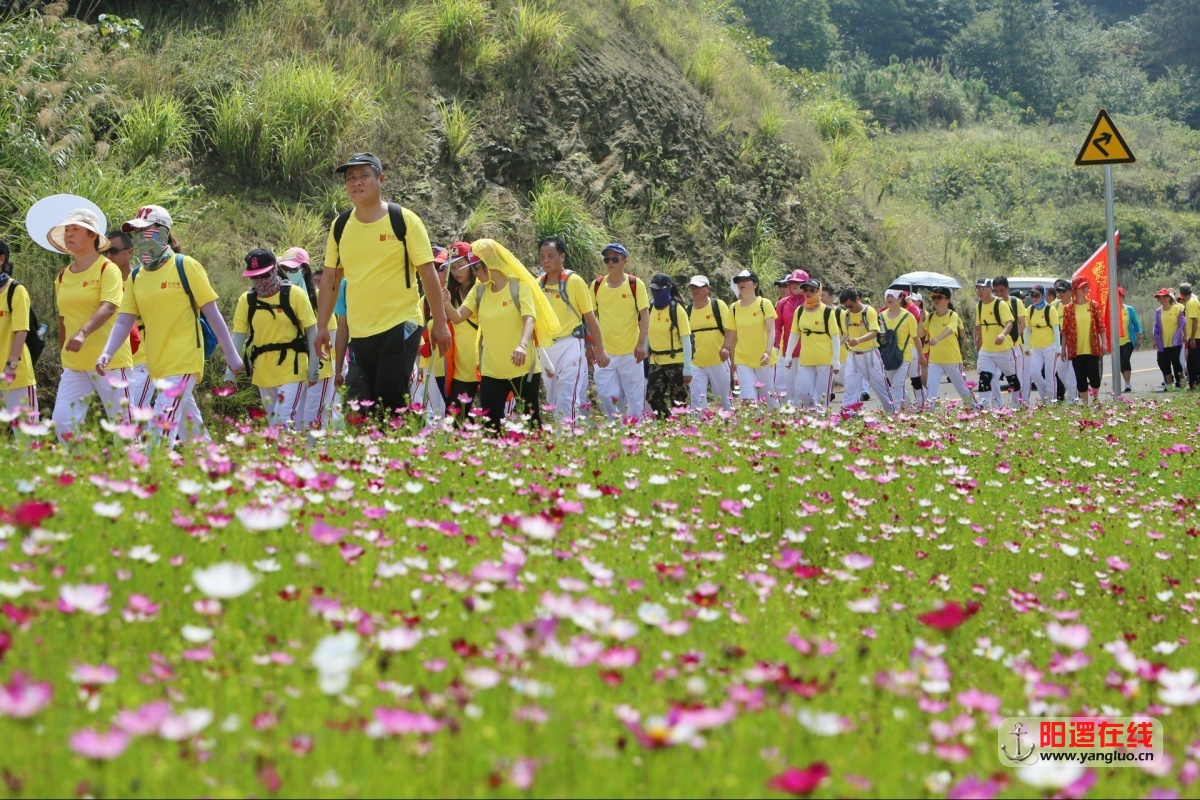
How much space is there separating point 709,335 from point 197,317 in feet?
22.1

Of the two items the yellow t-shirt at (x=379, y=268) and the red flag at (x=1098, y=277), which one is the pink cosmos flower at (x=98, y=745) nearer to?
the yellow t-shirt at (x=379, y=268)

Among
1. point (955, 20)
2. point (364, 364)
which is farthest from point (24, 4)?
point (955, 20)

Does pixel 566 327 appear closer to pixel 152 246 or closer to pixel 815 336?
pixel 152 246

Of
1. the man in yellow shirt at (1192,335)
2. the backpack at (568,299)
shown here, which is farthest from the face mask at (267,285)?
the man in yellow shirt at (1192,335)

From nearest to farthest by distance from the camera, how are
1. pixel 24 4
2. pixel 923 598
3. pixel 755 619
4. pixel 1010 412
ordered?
pixel 755 619 → pixel 923 598 → pixel 1010 412 → pixel 24 4

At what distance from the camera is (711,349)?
1430 cm

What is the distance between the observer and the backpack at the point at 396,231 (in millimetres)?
8047

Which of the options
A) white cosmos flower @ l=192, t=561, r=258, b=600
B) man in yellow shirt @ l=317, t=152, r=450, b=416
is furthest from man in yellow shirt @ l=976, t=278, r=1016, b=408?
white cosmos flower @ l=192, t=561, r=258, b=600

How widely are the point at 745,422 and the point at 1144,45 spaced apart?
95.1 metres

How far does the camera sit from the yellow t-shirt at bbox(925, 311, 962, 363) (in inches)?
671

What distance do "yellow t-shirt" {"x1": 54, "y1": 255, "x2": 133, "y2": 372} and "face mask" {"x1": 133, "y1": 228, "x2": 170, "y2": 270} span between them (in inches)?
8.8

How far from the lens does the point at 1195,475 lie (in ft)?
31.2

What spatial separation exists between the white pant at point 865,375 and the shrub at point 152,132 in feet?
27.0

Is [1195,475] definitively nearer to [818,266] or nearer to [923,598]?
[923,598]
